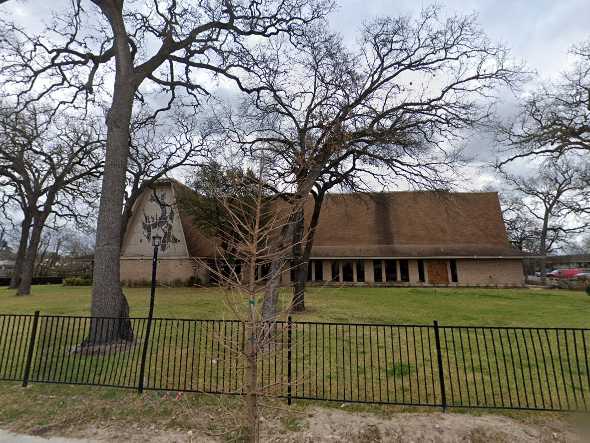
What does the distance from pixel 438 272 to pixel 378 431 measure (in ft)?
81.0

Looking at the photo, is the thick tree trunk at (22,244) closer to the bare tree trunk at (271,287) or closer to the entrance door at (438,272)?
the bare tree trunk at (271,287)

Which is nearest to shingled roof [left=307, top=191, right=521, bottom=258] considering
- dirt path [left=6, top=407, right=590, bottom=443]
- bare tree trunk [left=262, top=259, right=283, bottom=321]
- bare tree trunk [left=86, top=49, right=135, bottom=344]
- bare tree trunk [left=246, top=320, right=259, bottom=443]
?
bare tree trunk [left=86, top=49, right=135, bottom=344]

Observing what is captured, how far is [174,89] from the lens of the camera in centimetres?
1214

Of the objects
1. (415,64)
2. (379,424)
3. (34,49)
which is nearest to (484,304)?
(415,64)

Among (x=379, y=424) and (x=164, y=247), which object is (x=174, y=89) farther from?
(x=164, y=247)

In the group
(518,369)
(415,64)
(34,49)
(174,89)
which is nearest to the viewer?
(518,369)

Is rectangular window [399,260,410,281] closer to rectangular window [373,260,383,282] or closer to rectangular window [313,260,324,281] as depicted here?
rectangular window [373,260,383,282]

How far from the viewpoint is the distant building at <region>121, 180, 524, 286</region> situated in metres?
26.1

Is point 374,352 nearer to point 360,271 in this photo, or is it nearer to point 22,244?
point 360,271

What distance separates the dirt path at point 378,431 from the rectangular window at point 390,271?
2342cm

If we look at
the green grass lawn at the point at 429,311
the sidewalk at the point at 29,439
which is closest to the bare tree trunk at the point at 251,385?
the sidewalk at the point at 29,439

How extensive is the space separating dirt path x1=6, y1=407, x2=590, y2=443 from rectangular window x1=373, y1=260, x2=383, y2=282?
23347 mm

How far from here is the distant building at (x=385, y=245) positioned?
26094mm

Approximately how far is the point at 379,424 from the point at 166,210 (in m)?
26.8
